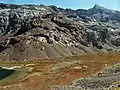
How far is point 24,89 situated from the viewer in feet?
231

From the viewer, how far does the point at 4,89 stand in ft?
246

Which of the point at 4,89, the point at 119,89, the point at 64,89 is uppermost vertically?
the point at 119,89

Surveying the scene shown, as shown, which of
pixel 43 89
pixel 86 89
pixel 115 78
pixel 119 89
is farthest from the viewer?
pixel 43 89

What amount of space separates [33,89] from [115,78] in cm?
2318

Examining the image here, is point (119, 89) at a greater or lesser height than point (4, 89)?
greater

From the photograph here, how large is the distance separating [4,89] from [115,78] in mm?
32994

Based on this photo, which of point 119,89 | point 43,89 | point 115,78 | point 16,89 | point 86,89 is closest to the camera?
point 119,89

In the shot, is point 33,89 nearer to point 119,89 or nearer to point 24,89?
point 24,89

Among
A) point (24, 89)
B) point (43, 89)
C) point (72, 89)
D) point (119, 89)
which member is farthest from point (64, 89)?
point (119, 89)

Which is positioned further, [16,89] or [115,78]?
[16,89]

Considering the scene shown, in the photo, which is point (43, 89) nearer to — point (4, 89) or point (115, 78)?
point (4, 89)

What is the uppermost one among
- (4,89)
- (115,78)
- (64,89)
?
(115,78)

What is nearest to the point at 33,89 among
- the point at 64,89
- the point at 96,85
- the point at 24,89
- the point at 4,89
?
the point at 24,89

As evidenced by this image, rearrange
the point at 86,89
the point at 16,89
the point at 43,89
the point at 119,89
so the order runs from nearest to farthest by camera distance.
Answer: the point at 119,89 < the point at 86,89 < the point at 43,89 < the point at 16,89
